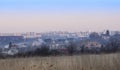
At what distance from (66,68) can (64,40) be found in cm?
1835

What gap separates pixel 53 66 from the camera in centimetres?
1093

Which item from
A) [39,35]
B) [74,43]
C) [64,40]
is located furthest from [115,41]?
[39,35]

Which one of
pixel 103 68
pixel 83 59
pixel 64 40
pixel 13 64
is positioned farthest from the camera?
pixel 64 40

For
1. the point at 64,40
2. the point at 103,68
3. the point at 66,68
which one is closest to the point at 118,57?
the point at 103,68

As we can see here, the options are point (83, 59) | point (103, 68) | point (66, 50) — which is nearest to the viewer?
point (103, 68)

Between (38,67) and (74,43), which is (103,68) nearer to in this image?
(38,67)

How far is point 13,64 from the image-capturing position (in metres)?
11.9

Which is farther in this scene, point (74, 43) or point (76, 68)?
point (74, 43)

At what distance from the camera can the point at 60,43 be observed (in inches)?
1081

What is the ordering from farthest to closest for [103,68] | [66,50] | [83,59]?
[66,50], [83,59], [103,68]

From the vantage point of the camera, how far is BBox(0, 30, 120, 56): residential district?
24047 mm

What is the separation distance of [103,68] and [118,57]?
0.72 meters

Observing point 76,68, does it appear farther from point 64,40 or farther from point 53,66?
point 64,40

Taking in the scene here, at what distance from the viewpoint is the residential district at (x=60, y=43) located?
24047 mm
